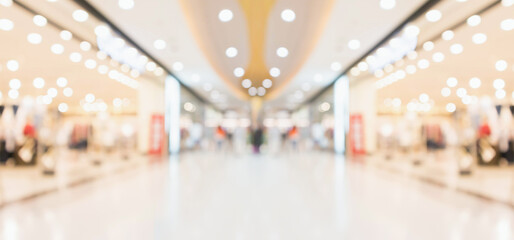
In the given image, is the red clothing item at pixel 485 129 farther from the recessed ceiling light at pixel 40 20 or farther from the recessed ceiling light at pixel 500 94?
the recessed ceiling light at pixel 40 20

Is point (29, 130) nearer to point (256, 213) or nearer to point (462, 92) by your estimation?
point (256, 213)

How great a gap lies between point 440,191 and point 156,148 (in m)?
9.66

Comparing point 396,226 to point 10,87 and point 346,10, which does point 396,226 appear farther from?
point 10,87

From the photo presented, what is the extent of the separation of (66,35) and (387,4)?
17.8 ft

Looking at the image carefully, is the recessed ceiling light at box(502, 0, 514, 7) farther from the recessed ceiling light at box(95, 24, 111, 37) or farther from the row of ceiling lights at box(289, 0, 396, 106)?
the recessed ceiling light at box(95, 24, 111, 37)

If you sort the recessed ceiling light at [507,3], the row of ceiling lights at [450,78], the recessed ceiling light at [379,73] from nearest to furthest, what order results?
the recessed ceiling light at [507,3]
the row of ceiling lights at [450,78]
the recessed ceiling light at [379,73]

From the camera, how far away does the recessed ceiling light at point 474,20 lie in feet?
16.1

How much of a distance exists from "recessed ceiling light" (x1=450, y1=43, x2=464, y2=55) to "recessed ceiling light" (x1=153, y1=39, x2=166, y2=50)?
19.2 ft

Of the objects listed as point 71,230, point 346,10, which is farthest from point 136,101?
point 71,230

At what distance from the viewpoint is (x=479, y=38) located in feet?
18.9

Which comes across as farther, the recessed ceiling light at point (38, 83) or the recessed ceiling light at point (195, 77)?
the recessed ceiling light at point (195, 77)

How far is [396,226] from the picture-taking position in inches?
104

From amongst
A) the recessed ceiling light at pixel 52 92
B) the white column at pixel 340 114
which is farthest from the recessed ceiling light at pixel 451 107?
the recessed ceiling light at pixel 52 92

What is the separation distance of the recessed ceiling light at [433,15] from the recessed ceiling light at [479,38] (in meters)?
1.15
